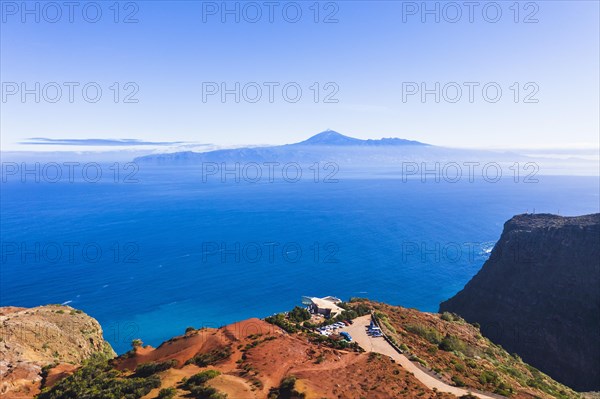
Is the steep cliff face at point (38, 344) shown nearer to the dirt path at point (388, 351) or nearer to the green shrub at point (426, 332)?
the dirt path at point (388, 351)

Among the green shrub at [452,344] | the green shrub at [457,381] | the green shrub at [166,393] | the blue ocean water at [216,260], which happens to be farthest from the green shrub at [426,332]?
the blue ocean water at [216,260]

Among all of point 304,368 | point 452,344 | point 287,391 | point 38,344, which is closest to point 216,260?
point 38,344

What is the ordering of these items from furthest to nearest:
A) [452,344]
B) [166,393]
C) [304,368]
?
[452,344]
[304,368]
[166,393]

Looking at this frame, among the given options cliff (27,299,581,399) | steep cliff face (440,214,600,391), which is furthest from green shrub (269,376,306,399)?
steep cliff face (440,214,600,391)

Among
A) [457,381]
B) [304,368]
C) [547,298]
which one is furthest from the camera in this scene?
[547,298]

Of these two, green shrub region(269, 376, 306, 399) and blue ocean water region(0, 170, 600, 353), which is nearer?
green shrub region(269, 376, 306, 399)

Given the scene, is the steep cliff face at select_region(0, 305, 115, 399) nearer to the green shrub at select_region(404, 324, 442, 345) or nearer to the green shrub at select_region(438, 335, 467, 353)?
the green shrub at select_region(404, 324, 442, 345)

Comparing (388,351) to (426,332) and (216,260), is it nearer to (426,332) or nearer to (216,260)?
(426,332)
